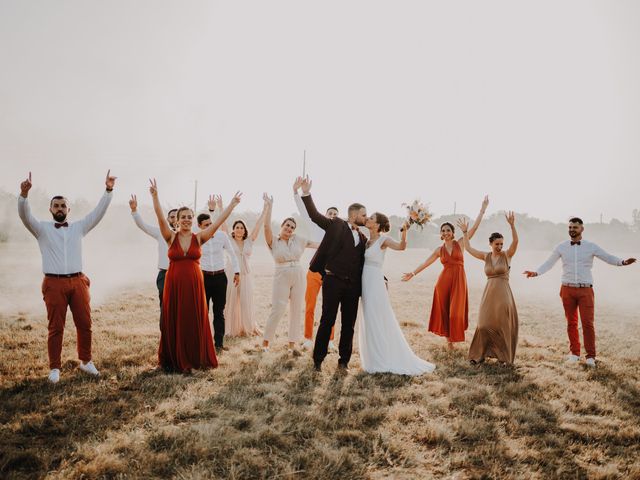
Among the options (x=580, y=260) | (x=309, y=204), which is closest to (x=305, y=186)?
(x=309, y=204)

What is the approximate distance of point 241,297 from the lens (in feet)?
33.2

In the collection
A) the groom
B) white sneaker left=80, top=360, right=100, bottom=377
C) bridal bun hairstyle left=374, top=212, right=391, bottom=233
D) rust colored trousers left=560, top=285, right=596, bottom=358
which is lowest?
white sneaker left=80, top=360, right=100, bottom=377

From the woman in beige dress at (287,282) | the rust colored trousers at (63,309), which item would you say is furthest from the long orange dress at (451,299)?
the rust colored trousers at (63,309)

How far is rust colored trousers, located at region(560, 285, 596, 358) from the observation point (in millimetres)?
8055

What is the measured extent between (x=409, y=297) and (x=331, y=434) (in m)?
14.6

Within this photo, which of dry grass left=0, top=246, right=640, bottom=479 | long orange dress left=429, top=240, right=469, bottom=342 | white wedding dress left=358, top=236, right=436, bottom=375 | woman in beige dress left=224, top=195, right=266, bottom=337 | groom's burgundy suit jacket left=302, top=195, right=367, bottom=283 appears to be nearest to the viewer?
dry grass left=0, top=246, right=640, bottom=479

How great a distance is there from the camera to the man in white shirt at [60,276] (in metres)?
6.25

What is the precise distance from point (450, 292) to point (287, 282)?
365 centimetres

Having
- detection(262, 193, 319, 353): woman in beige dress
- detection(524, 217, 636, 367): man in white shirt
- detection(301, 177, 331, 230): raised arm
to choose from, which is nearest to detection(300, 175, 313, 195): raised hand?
detection(301, 177, 331, 230): raised arm

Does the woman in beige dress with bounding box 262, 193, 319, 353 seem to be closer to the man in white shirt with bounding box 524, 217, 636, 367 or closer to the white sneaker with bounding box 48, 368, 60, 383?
the white sneaker with bounding box 48, 368, 60, 383

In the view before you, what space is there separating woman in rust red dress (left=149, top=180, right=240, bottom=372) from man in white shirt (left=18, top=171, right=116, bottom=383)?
112 cm

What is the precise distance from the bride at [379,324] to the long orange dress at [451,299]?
6.35ft

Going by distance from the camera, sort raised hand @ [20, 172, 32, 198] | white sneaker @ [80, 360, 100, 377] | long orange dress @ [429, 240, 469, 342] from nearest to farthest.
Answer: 1. raised hand @ [20, 172, 32, 198]
2. white sneaker @ [80, 360, 100, 377]
3. long orange dress @ [429, 240, 469, 342]

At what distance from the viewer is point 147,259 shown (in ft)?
101
